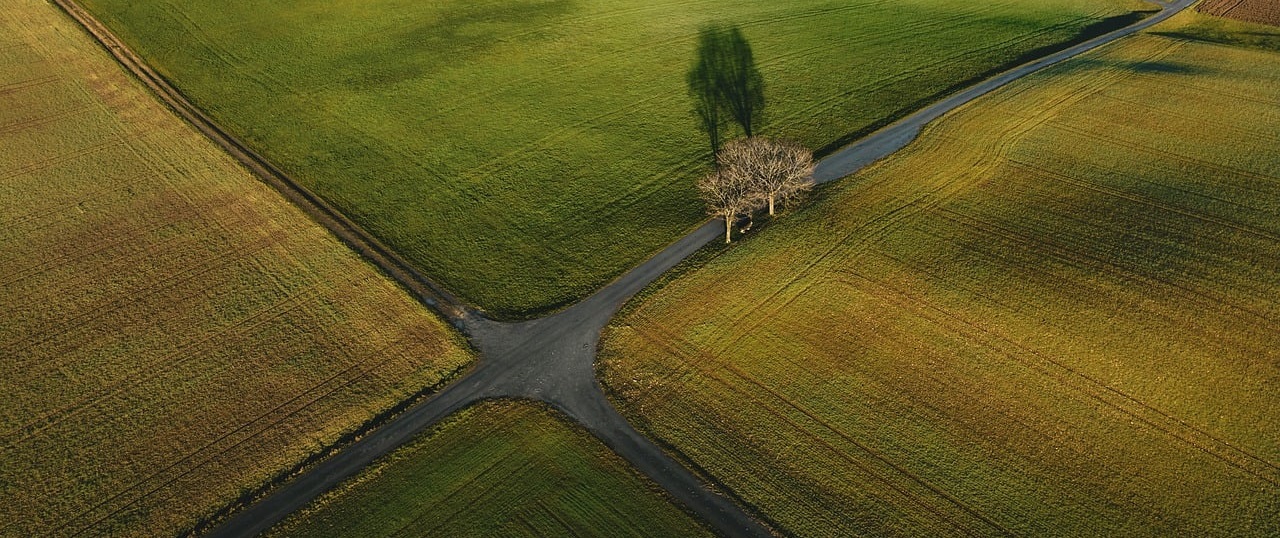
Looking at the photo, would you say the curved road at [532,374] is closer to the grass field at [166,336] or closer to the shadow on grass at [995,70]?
the grass field at [166,336]

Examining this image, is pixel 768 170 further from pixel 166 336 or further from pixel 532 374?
pixel 166 336

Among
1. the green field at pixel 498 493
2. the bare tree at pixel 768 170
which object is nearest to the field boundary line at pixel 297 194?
the green field at pixel 498 493

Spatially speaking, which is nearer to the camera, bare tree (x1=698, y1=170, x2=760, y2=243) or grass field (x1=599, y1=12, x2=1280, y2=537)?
grass field (x1=599, y1=12, x2=1280, y2=537)

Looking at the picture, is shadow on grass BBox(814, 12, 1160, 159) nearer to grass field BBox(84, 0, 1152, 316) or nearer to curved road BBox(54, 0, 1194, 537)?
grass field BBox(84, 0, 1152, 316)

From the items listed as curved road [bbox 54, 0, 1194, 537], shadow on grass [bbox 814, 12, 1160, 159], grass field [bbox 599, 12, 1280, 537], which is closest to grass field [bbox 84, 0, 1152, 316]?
shadow on grass [bbox 814, 12, 1160, 159]

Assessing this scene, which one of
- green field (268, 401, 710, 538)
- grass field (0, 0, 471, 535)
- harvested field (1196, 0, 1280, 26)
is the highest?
harvested field (1196, 0, 1280, 26)

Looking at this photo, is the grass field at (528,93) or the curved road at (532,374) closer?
the curved road at (532,374)
